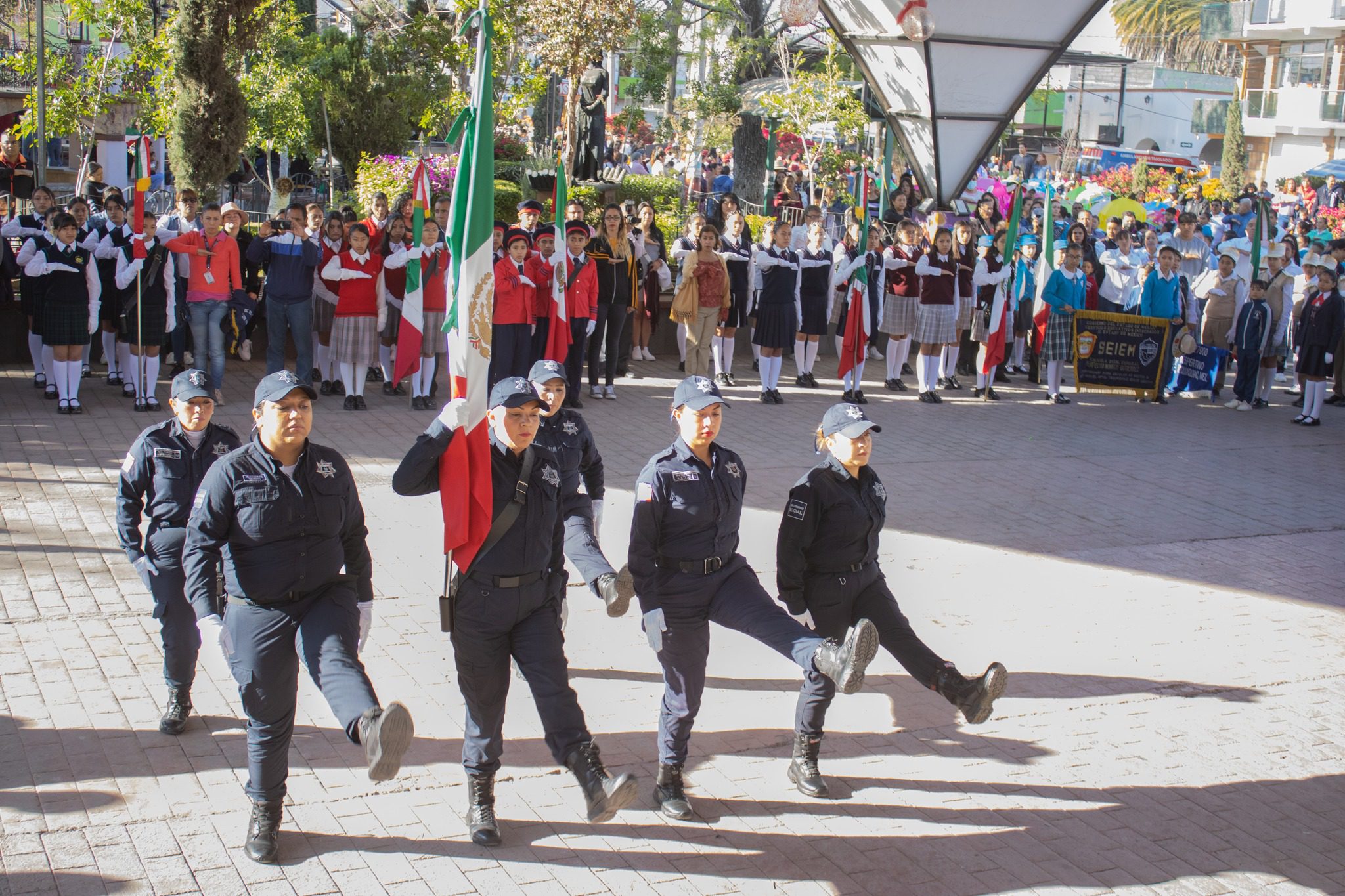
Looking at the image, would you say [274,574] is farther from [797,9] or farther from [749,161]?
[749,161]

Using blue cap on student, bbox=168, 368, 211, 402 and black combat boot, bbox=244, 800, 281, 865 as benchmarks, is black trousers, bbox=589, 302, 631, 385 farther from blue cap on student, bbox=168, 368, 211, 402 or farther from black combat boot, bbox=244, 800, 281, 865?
black combat boot, bbox=244, 800, 281, 865

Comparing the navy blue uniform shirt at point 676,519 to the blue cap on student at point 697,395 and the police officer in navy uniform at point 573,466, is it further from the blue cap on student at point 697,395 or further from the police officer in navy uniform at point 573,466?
the police officer in navy uniform at point 573,466

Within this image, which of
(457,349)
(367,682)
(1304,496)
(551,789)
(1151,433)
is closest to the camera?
(367,682)

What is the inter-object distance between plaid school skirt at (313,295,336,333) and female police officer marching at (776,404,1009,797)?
27.7ft

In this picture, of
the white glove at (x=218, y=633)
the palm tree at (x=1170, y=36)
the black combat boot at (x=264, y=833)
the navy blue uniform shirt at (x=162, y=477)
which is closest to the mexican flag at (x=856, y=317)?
the navy blue uniform shirt at (x=162, y=477)

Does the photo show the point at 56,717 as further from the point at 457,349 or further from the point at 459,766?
the point at 457,349

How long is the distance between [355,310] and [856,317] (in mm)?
5341

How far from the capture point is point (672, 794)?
529 cm

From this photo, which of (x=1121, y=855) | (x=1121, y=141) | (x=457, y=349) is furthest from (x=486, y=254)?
(x=1121, y=141)

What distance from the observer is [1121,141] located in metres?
49.2

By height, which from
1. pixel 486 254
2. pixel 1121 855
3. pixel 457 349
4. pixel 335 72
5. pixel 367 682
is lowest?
pixel 1121 855

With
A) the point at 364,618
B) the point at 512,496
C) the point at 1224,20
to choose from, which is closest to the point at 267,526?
the point at 364,618

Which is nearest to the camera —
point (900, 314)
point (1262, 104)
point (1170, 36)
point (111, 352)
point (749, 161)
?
point (111, 352)

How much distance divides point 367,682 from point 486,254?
1.80 m
